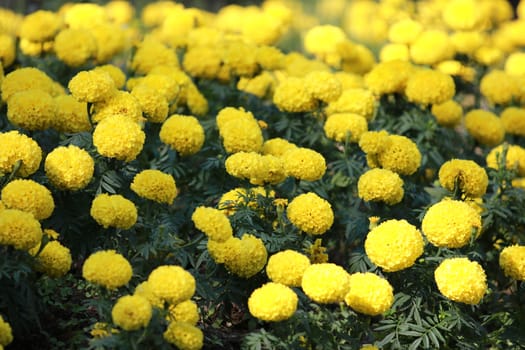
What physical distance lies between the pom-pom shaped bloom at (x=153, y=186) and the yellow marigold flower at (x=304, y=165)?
65 centimetres

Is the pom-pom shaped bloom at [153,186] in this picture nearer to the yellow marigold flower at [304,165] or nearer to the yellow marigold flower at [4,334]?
the yellow marigold flower at [304,165]

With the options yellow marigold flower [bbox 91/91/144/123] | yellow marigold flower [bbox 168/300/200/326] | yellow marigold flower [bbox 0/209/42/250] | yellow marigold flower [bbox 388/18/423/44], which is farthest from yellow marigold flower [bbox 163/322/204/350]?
yellow marigold flower [bbox 388/18/423/44]

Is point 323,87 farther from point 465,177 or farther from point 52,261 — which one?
point 52,261

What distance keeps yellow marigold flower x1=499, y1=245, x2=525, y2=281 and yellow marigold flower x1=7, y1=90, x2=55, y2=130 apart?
83.8 inches

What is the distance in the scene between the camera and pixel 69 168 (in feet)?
11.8

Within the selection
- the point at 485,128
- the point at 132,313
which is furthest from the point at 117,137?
the point at 485,128

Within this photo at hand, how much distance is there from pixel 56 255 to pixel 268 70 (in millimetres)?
2523

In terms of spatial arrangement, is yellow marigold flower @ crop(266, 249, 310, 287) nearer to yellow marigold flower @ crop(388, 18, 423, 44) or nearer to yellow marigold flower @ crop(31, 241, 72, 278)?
yellow marigold flower @ crop(31, 241, 72, 278)

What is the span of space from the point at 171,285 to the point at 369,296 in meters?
0.79

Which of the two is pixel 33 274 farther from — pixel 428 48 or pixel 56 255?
pixel 428 48

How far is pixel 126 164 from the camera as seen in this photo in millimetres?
4062

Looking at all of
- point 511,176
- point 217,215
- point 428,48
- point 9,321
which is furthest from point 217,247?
point 428,48

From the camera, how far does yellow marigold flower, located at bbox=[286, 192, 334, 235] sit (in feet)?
12.5

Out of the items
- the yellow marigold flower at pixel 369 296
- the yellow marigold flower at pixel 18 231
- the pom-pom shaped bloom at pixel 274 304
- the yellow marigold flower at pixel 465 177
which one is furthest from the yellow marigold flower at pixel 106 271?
the yellow marigold flower at pixel 465 177
